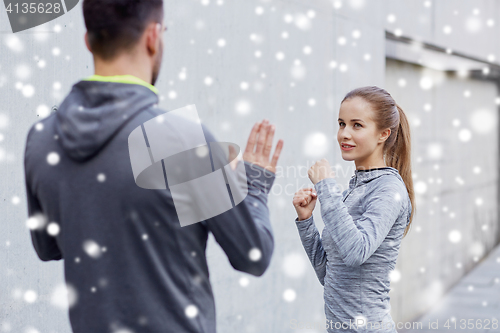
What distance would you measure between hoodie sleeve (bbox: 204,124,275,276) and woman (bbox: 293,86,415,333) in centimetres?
47

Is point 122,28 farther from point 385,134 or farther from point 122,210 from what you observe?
point 385,134

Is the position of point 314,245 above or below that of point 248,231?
below

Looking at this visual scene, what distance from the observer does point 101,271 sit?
3.51ft

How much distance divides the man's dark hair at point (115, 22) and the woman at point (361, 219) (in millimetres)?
805

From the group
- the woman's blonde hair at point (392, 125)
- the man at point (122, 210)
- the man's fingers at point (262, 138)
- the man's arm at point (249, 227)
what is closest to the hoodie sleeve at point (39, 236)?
the man at point (122, 210)

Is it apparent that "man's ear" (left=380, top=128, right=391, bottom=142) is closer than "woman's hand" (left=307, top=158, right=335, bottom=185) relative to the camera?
No

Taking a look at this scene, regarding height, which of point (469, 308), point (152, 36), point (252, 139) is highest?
point (152, 36)

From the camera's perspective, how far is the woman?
4.86 ft

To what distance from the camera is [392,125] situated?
1701mm

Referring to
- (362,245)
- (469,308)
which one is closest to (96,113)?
(362,245)

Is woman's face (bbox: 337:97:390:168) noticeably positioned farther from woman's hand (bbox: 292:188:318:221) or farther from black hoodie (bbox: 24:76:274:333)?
black hoodie (bbox: 24:76:274:333)

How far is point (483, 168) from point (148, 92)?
23.9ft

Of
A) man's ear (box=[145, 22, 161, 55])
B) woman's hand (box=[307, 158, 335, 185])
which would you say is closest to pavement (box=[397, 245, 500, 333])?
woman's hand (box=[307, 158, 335, 185])

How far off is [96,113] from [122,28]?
227mm
